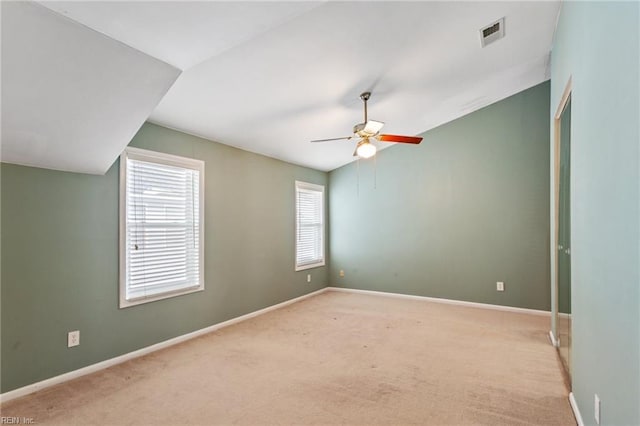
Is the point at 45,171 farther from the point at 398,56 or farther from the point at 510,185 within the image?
the point at 510,185

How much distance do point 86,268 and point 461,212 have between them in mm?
4987

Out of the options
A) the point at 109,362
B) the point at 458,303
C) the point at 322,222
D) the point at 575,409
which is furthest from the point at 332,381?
the point at 322,222

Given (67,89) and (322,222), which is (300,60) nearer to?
(67,89)

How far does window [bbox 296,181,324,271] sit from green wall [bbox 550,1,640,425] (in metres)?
4.06

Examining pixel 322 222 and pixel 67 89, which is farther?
pixel 322 222

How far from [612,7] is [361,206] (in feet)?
15.7

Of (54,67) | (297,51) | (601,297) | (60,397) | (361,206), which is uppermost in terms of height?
(297,51)

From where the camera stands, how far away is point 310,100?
3.46 m

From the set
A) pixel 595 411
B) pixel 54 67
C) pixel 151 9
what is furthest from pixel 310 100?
pixel 595 411

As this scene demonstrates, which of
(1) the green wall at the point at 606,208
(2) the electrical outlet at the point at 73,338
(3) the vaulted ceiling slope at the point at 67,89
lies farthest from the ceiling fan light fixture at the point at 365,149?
(2) the electrical outlet at the point at 73,338

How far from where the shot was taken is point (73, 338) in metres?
2.80

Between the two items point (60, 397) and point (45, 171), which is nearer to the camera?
point (60, 397)

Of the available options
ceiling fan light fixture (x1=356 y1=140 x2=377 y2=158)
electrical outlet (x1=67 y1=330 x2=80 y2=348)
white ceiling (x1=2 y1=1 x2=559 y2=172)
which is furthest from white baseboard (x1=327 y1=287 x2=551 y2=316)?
electrical outlet (x1=67 y1=330 x2=80 y2=348)

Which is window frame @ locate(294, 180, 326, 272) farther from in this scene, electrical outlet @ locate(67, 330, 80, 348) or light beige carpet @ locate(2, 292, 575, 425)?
electrical outlet @ locate(67, 330, 80, 348)
